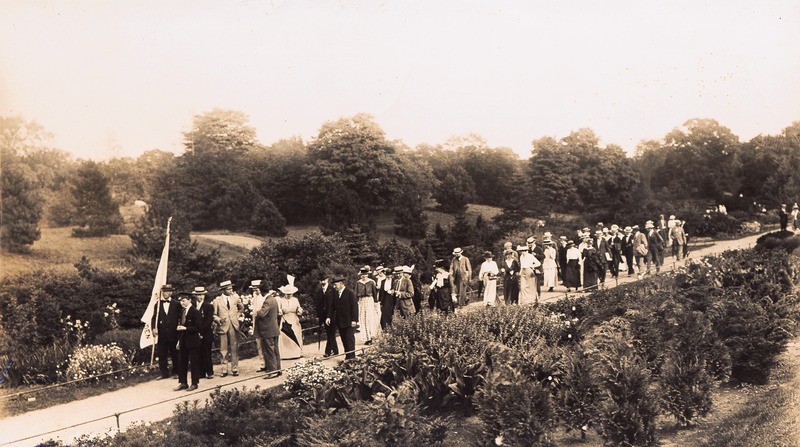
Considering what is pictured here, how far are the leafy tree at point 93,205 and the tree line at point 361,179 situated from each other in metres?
0.05

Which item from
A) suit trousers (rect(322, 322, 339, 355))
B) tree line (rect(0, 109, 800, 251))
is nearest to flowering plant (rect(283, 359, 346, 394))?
suit trousers (rect(322, 322, 339, 355))

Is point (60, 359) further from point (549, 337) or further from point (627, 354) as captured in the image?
point (627, 354)

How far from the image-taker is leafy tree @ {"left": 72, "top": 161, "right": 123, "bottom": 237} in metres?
29.1

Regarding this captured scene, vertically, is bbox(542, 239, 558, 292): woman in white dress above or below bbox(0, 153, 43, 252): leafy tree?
below

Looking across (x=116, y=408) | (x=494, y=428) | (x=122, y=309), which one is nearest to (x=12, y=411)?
(x=116, y=408)

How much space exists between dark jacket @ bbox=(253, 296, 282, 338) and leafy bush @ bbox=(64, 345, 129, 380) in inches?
124

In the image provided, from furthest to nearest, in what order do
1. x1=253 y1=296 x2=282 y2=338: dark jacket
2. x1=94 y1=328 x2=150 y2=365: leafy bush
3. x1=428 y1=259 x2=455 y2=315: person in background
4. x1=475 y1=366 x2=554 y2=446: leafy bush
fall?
x1=428 y1=259 x2=455 y2=315: person in background → x1=94 y1=328 x2=150 y2=365: leafy bush → x1=253 y1=296 x2=282 y2=338: dark jacket → x1=475 y1=366 x2=554 y2=446: leafy bush

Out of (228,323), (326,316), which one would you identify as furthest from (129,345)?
(326,316)

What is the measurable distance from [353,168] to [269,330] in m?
26.2

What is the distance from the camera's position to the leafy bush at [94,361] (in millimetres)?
12320

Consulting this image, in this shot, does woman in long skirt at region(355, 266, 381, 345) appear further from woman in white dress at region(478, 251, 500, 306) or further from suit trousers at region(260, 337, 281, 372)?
woman in white dress at region(478, 251, 500, 306)

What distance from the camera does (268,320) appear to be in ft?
39.7

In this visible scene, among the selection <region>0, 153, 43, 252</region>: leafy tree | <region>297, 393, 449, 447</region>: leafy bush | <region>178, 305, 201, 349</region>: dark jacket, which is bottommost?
<region>297, 393, 449, 447</region>: leafy bush

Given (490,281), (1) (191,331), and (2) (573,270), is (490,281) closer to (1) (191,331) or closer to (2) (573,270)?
(2) (573,270)
